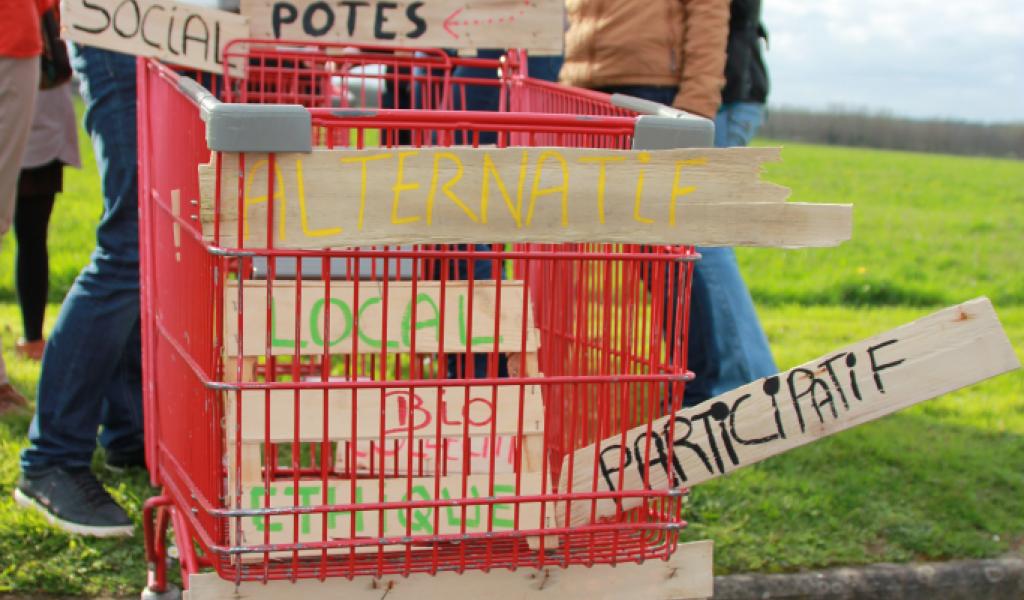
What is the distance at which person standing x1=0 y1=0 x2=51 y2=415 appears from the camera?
11.6ft

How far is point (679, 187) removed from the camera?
2170mm

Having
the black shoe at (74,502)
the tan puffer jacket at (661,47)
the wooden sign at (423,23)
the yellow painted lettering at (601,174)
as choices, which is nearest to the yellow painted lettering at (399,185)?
the yellow painted lettering at (601,174)

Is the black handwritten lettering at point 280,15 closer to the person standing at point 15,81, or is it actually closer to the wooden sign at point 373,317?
the person standing at point 15,81

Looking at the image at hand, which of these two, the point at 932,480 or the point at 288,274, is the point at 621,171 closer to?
the point at 288,274

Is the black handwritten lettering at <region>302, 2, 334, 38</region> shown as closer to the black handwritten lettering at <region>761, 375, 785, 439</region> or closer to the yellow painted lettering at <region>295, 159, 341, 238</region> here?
the yellow painted lettering at <region>295, 159, 341, 238</region>

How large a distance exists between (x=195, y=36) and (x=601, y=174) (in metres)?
1.45

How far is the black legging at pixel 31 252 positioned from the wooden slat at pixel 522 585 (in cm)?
344

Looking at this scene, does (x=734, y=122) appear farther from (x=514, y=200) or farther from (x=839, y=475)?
(x=514, y=200)

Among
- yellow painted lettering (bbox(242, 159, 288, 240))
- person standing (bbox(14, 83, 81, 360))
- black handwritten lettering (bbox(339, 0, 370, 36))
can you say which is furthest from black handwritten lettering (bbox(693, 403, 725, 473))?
person standing (bbox(14, 83, 81, 360))

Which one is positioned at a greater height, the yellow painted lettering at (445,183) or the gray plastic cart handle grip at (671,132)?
the gray plastic cart handle grip at (671,132)

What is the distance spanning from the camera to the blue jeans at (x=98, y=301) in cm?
336

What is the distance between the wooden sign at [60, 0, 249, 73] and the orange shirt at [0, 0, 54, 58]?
0.70 metres

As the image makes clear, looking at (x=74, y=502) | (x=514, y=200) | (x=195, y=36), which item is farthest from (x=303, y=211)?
(x=74, y=502)

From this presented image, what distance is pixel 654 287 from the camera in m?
2.36
